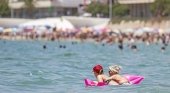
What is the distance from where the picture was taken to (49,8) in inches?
5069

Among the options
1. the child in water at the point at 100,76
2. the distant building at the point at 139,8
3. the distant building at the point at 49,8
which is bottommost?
the distant building at the point at 49,8

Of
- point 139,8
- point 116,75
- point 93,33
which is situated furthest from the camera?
point 139,8

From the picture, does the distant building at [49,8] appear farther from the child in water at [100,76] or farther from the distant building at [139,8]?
the child in water at [100,76]

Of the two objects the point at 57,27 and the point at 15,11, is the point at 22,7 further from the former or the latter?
the point at 57,27

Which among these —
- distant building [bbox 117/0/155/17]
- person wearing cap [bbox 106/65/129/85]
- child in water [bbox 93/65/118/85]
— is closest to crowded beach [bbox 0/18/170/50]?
distant building [bbox 117/0/155/17]

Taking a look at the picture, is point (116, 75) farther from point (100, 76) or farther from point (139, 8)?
point (139, 8)

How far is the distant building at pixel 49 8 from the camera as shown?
12888cm

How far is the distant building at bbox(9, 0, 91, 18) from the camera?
129 meters

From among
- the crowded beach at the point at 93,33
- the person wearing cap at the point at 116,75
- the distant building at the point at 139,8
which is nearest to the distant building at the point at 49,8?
the distant building at the point at 139,8

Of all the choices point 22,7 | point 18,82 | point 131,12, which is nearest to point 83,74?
point 18,82

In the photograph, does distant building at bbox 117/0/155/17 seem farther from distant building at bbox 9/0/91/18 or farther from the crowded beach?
distant building at bbox 9/0/91/18

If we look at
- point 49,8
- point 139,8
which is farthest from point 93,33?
point 49,8

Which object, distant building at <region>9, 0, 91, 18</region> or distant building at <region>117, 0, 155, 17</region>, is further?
distant building at <region>9, 0, 91, 18</region>

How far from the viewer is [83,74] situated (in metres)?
29.0
